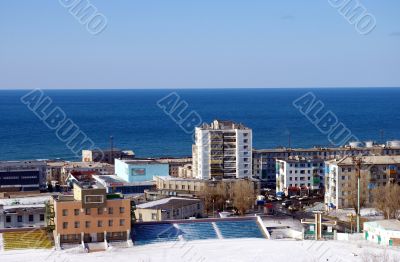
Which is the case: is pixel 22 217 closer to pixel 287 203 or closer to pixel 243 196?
pixel 243 196

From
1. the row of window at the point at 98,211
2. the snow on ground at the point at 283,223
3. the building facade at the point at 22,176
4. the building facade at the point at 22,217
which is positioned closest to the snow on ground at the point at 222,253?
the row of window at the point at 98,211

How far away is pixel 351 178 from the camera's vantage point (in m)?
42.0

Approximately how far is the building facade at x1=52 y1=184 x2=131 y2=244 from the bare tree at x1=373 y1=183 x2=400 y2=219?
14219 millimetres

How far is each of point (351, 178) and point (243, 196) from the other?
22.4ft

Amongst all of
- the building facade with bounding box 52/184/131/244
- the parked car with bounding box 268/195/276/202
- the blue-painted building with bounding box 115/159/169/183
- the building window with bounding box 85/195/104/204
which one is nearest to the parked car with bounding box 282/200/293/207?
the parked car with bounding box 268/195/276/202

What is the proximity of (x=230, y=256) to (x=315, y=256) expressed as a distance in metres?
2.95

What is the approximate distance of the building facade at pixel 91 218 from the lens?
89.2ft

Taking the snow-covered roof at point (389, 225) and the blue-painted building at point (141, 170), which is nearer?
the snow-covered roof at point (389, 225)

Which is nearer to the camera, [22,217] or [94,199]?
A: [94,199]

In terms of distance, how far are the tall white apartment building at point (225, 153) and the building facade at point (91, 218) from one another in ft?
69.3

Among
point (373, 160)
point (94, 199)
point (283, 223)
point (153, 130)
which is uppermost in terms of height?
point (153, 130)

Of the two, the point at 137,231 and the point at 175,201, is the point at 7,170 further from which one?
the point at 137,231

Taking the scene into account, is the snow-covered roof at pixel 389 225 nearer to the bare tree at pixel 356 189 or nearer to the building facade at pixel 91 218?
the building facade at pixel 91 218

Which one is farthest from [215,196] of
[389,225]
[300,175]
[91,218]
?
[91,218]
